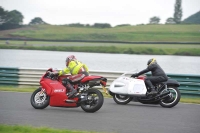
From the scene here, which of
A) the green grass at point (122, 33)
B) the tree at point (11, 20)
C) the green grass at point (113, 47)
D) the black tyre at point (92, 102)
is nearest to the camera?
the black tyre at point (92, 102)

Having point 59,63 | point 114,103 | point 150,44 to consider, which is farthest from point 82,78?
point 150,44

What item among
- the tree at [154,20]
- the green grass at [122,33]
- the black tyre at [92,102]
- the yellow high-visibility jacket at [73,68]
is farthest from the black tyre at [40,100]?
the tree at [154,20]

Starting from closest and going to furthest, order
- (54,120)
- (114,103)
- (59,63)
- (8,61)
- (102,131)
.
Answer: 1. (102,131)
2. (54,120)
3. (114,103)
4. (8,61)
5. (59,63)

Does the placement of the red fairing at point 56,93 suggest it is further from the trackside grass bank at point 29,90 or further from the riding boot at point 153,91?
the trackside grass bank at point 29,90

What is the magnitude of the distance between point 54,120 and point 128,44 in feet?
111

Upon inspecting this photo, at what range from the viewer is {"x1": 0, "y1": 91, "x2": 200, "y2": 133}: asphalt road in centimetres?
895

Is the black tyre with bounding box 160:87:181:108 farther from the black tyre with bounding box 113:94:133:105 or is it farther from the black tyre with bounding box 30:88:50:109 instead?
the black tyre with bounding box 30:88:50:109

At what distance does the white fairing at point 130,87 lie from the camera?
12.8 metres

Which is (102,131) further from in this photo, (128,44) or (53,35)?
(53,35)

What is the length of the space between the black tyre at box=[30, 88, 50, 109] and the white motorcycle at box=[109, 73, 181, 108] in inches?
97.4

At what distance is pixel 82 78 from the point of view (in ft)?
36.7

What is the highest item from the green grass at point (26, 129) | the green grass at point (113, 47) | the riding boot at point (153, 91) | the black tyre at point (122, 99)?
the green grass at point (113, 47)

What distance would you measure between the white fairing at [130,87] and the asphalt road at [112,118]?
15.2 inches

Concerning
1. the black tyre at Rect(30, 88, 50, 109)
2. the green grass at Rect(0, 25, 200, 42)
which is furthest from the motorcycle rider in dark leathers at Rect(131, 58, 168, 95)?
the green grass at Rect(0, 25, 200, 42)
